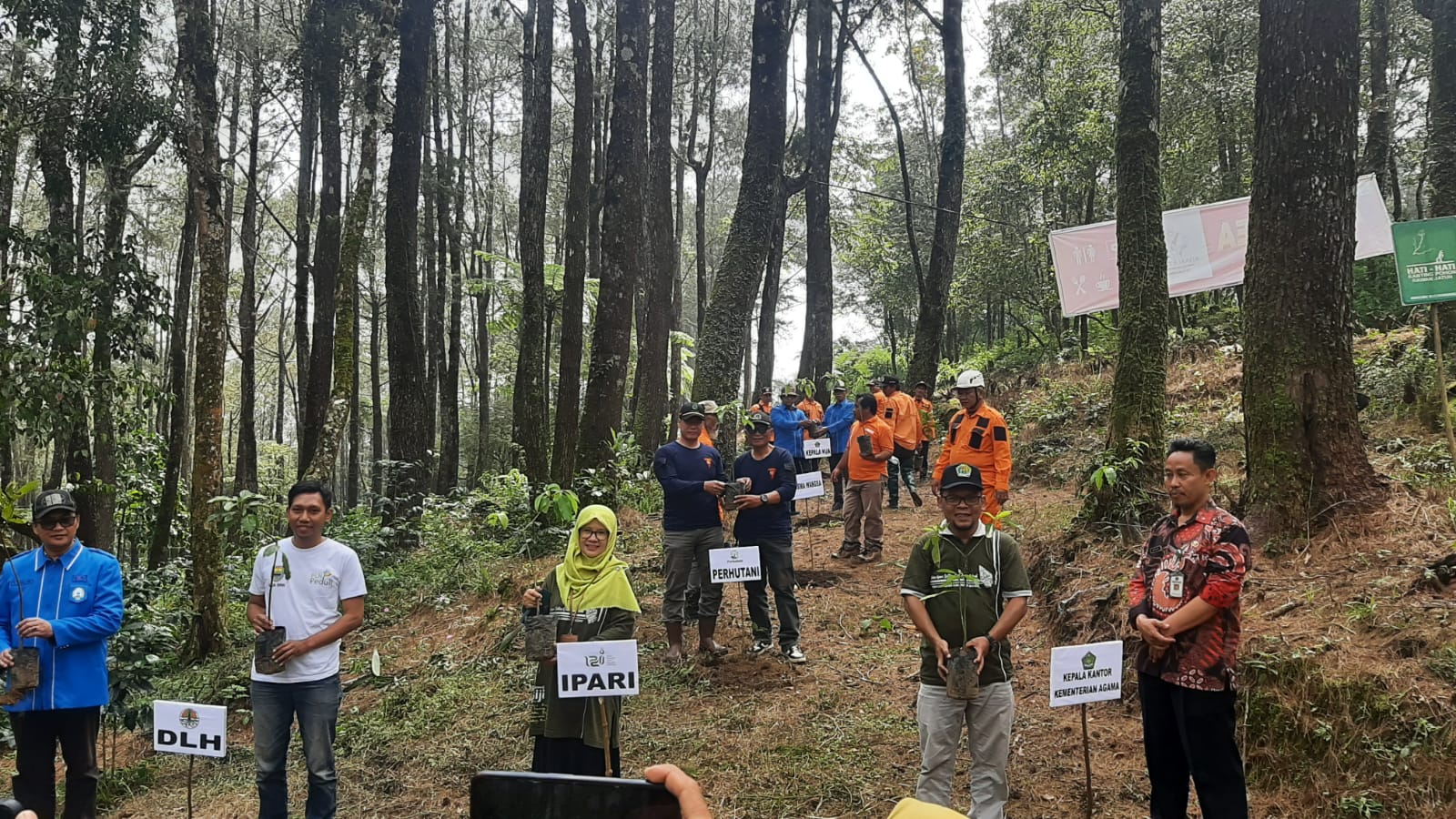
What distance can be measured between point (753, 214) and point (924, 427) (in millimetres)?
6379

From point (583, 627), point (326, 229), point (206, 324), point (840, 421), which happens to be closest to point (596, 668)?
point (583, 627)

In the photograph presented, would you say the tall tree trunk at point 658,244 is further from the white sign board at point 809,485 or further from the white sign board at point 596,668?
the white sign board at point 596,668

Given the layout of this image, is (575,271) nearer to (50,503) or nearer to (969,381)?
(969,381)

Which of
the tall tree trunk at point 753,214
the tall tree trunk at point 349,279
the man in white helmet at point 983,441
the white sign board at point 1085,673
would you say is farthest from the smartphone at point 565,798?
the tall tree trunk at point 349,279

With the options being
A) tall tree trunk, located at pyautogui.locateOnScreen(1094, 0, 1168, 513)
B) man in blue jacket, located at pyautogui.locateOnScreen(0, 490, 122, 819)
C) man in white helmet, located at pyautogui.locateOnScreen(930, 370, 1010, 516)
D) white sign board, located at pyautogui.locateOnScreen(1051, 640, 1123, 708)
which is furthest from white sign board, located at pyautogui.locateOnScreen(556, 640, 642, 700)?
tall tree trunk, located at pyautogui.locateOnScreen(1094, 0, 1168, 513)

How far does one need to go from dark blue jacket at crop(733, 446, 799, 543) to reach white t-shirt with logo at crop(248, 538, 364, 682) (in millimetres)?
2991

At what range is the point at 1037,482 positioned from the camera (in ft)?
40.9

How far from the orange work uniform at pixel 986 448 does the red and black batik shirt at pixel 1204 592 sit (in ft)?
10.9

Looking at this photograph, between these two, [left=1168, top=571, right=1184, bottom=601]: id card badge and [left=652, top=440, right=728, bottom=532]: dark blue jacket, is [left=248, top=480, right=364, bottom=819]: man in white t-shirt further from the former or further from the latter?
[left=1168, top=571, right=1184, bottom=601]: id card badge

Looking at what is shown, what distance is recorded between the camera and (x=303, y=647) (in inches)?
164

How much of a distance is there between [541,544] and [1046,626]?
20.3ft

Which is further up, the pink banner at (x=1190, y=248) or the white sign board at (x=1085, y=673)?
the pink banner at (x=1190, y=248)

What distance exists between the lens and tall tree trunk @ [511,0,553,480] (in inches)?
509

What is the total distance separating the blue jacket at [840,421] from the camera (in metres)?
12.1
